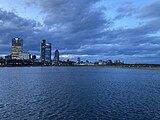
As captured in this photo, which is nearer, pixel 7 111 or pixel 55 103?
pixel 7 111

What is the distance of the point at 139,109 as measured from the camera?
47.9m

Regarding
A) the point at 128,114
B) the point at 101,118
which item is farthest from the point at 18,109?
the point at 128,114

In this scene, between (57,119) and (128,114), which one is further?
(128,114)

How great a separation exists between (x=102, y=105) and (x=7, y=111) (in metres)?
19.0

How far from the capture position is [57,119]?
3962 cm

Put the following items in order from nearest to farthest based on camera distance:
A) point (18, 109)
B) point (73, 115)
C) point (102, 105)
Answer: point (73, 115) < point (18, 109) < point (102, 105)

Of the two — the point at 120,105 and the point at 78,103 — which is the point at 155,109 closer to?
the point at 120,105

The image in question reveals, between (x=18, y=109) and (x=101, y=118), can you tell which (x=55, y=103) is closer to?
(x=18, y=109)

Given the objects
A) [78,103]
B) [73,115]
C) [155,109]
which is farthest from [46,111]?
[155,109]

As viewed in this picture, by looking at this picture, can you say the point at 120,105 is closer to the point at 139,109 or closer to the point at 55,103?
the point at 139,109

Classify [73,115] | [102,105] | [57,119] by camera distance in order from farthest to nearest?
[102,105] → [73,115] → [57,119]

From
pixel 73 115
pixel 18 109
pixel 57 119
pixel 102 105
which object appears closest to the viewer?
pixel 57 119

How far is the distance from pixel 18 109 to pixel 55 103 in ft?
29.2

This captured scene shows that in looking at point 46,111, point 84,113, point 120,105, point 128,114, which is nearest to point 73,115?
point 84,113
